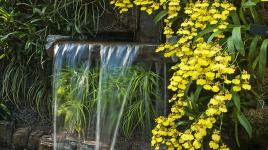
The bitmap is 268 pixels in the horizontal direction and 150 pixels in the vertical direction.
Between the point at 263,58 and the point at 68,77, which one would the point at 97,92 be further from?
the point at 263,58

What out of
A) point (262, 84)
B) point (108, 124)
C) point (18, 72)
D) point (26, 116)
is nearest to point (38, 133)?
point (26, 116)

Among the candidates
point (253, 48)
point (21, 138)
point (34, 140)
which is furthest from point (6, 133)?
point (253, 48)

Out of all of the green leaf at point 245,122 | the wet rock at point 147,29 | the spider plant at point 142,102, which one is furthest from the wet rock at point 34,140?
the green leaf at point 245,122

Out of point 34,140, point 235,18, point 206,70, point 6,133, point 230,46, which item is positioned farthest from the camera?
point 6,133

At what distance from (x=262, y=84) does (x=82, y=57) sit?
5.18 feet

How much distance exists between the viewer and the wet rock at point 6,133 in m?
4.90

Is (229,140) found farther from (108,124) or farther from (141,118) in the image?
(108,124)

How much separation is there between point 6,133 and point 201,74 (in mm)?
2741

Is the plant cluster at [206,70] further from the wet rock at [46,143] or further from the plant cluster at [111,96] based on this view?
the wet rock at [46,143]

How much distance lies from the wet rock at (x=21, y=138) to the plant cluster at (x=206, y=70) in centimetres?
196

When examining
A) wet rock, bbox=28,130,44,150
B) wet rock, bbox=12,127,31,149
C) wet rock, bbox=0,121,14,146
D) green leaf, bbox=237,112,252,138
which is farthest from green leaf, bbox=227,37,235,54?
wet rock, bbox=0,121,14,146

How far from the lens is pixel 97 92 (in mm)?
3992

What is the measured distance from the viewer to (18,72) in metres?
4.86

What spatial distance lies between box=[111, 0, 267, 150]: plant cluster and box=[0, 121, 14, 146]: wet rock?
220 centimetres
